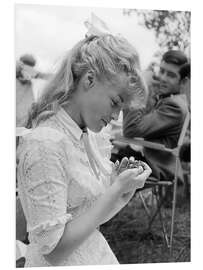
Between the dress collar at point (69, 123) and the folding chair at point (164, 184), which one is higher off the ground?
the dress collar at point (69, 123)

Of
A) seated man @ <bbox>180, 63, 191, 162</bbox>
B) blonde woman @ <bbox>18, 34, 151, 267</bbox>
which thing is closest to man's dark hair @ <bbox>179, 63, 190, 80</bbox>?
seated man @ <bbox>180, 63, 191, 162</bbox>

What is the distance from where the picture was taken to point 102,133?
5.69ft

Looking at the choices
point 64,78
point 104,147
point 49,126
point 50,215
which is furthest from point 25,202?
point 104,147

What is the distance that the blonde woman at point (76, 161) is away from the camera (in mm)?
1265

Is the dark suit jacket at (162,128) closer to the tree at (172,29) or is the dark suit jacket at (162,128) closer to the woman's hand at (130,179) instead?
the tree at (172,29)

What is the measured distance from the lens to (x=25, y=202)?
131cm

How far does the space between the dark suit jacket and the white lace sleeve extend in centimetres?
146

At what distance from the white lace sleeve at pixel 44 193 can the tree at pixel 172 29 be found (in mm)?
1651

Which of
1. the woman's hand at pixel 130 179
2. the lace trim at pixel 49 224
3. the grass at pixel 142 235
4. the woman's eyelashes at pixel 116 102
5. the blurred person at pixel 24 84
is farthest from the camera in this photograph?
the grass at pixel 142 235

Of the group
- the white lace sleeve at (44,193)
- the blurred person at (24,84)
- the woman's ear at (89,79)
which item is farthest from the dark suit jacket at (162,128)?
the white lace sleeve at (44,193)

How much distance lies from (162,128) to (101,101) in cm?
133

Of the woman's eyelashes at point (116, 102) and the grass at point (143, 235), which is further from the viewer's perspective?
the grass at point (143, 235)

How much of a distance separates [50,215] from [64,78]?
0.38 meters

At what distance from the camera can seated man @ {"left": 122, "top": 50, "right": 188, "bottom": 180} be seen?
275 cm
